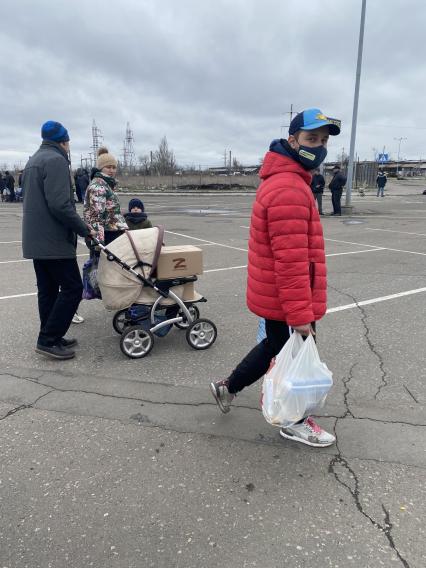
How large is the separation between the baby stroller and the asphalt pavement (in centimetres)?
19

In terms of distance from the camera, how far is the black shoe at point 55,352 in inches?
163

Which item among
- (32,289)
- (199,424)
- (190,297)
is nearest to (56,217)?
(190,297)

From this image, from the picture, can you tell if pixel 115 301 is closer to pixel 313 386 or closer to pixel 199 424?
pixel 199 424

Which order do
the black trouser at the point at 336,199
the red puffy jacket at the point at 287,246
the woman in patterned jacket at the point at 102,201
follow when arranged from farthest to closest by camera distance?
1. the black trouser at the point at 336,199
2. the woman in patterned jacket at the point at 102,201
3. the red puffy jacket at the point at 287,246

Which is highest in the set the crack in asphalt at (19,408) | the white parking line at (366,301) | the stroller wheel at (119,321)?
the stroller wheel at (119,321)

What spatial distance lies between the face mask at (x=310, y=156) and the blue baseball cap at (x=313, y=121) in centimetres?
11

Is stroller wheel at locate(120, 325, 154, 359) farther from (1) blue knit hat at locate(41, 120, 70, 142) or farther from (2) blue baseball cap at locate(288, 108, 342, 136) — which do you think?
(2) blue baseball cap at locate(288, 108, 342, 136)

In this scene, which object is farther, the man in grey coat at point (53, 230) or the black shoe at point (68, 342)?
the black shoe at point (68, 342)

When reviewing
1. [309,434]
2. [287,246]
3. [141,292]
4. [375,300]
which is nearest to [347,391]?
[309,434]

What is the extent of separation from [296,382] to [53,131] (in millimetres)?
3002

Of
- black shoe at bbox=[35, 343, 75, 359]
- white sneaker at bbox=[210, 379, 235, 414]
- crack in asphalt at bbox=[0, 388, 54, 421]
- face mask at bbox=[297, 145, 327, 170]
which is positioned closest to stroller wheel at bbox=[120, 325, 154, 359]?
black shoe at bbox=[35, 343, 75, 359]

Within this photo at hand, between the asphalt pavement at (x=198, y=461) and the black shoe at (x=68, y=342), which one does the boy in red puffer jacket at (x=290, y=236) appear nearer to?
the asphalt pavement at (x=198, y=461)

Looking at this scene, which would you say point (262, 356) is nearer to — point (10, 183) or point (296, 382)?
point (296, 382)

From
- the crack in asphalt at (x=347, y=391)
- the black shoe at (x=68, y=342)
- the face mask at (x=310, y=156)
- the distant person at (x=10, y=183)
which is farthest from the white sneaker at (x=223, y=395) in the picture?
the distant person at (x=10, y=183)
